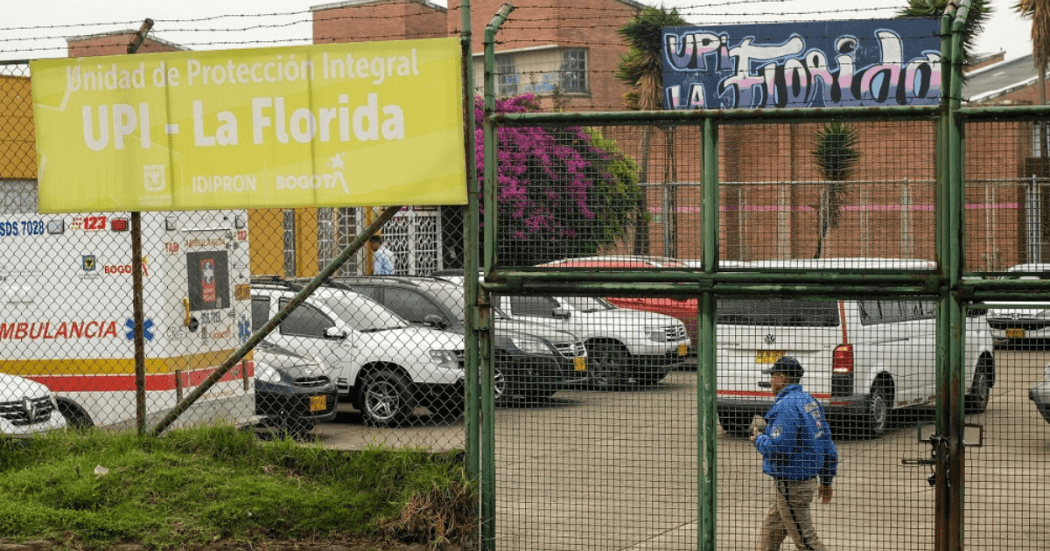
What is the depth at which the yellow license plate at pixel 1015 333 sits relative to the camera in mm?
6758

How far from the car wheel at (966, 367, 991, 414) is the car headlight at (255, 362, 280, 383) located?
297 inches

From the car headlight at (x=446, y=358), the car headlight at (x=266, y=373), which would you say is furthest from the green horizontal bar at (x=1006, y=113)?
the car headlight at (x=266, y=373)

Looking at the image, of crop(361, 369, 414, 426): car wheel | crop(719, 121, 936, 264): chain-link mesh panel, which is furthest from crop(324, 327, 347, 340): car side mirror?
crop(719, 121, 936, 264): chain-link mesh panel

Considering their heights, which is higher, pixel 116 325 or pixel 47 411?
pixel 116 325

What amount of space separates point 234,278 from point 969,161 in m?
7.35

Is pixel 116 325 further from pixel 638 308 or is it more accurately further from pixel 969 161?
pixel 969 161

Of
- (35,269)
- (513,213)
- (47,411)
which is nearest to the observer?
(513,213)

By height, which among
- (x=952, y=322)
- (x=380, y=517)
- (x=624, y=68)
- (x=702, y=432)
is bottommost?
(x=380, y=517)

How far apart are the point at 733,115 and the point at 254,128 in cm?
290

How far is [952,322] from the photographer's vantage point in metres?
6.13

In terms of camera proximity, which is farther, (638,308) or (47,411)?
(47,411)

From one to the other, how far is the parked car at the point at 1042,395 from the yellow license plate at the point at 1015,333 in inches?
9.4

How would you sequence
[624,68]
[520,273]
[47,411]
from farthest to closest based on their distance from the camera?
[624,68] < [47,411] < [520,273]

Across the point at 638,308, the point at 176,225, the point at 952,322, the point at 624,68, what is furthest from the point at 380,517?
the point at 624,68
